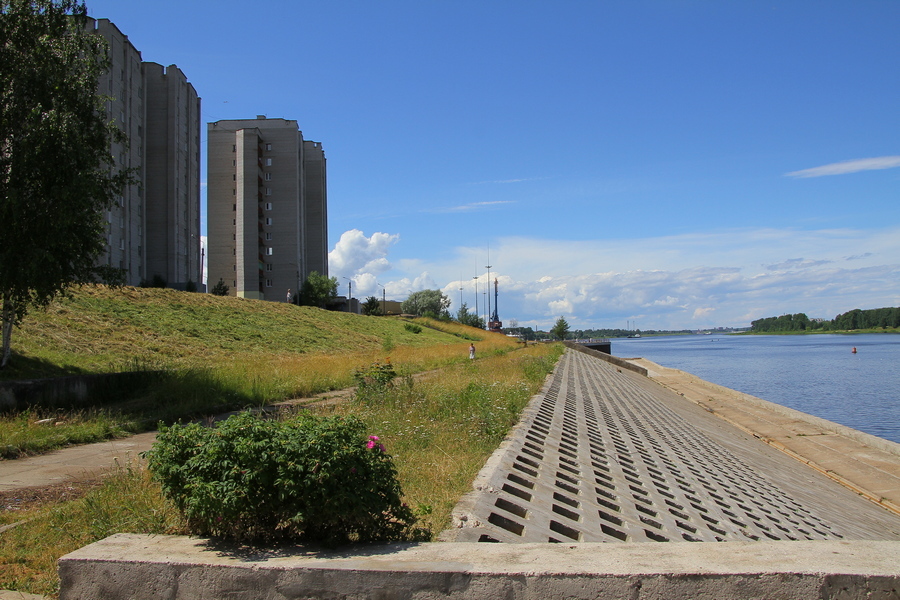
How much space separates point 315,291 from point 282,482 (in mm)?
83852

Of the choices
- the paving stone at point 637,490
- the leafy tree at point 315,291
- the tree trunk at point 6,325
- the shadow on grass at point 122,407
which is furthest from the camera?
the leafy tree at point 315,291

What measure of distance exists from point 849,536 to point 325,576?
417 inches

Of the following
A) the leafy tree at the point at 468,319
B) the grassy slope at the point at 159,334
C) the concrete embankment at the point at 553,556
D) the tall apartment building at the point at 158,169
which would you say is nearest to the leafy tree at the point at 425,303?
the leafy tree at the point at 468,319

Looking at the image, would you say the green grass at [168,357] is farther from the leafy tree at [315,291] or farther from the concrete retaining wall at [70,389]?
the leafy tree at [315,291]

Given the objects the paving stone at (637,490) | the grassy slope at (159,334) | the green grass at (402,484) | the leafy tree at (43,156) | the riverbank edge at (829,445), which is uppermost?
the leafy tree at (43,156)

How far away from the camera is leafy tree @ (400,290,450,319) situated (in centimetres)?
12325

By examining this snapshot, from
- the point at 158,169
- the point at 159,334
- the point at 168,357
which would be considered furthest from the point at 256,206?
the point at 168,357

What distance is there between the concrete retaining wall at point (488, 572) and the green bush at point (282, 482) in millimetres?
202

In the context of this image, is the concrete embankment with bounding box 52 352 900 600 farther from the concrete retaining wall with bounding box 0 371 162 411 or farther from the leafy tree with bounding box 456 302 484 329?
the leafy tree with bounding box 456 302 484 329

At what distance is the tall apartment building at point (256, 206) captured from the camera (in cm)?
8056

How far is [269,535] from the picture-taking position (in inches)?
158

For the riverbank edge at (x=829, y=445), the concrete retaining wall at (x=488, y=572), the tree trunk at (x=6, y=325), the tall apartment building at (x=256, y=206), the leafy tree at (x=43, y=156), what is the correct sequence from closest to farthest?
the concrete retaining wall at (x=488, y=572), the leafy tree at (x=43, y=156), the tree trunk at (x=6, y=325), the riverbank edge at (x=829, y=445), the tall apartment building at (x=256, y=206)

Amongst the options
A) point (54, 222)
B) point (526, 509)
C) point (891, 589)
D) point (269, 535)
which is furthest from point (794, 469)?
point (54, 222)

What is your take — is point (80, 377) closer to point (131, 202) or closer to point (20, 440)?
point (20, 440)
